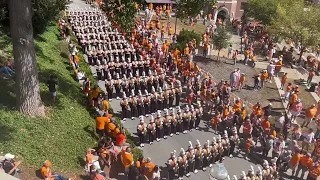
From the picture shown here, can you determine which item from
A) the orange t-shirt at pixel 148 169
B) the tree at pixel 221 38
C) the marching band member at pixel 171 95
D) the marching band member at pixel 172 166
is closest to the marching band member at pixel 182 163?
the marching band member at pixel 172 166

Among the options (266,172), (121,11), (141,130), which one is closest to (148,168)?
(141,130)

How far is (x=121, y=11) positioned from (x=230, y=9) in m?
32.8

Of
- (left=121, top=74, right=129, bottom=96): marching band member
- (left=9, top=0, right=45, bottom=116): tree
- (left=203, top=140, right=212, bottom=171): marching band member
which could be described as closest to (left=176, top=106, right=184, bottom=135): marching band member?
(left=203, top=140, right=212, bottom=171): marching band member

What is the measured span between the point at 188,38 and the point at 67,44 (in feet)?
31.0

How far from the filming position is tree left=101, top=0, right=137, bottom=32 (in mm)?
15117

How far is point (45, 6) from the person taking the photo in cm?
2255

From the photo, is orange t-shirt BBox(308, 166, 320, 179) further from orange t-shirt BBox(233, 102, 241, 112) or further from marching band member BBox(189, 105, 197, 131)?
marching band member BBox(189, 105, 197, 131)

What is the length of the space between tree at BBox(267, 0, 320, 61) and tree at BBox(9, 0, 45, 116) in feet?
74.4

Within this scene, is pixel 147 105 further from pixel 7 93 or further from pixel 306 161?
pixel 306 161

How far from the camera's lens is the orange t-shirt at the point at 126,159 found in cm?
1316

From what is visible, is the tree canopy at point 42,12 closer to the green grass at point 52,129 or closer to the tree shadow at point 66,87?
the green grass at point 52,129

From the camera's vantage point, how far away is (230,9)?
4578cm

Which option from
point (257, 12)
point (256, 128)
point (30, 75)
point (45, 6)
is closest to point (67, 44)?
point (45, 6)

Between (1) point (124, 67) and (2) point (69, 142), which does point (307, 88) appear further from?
(2) point (69, 142)
